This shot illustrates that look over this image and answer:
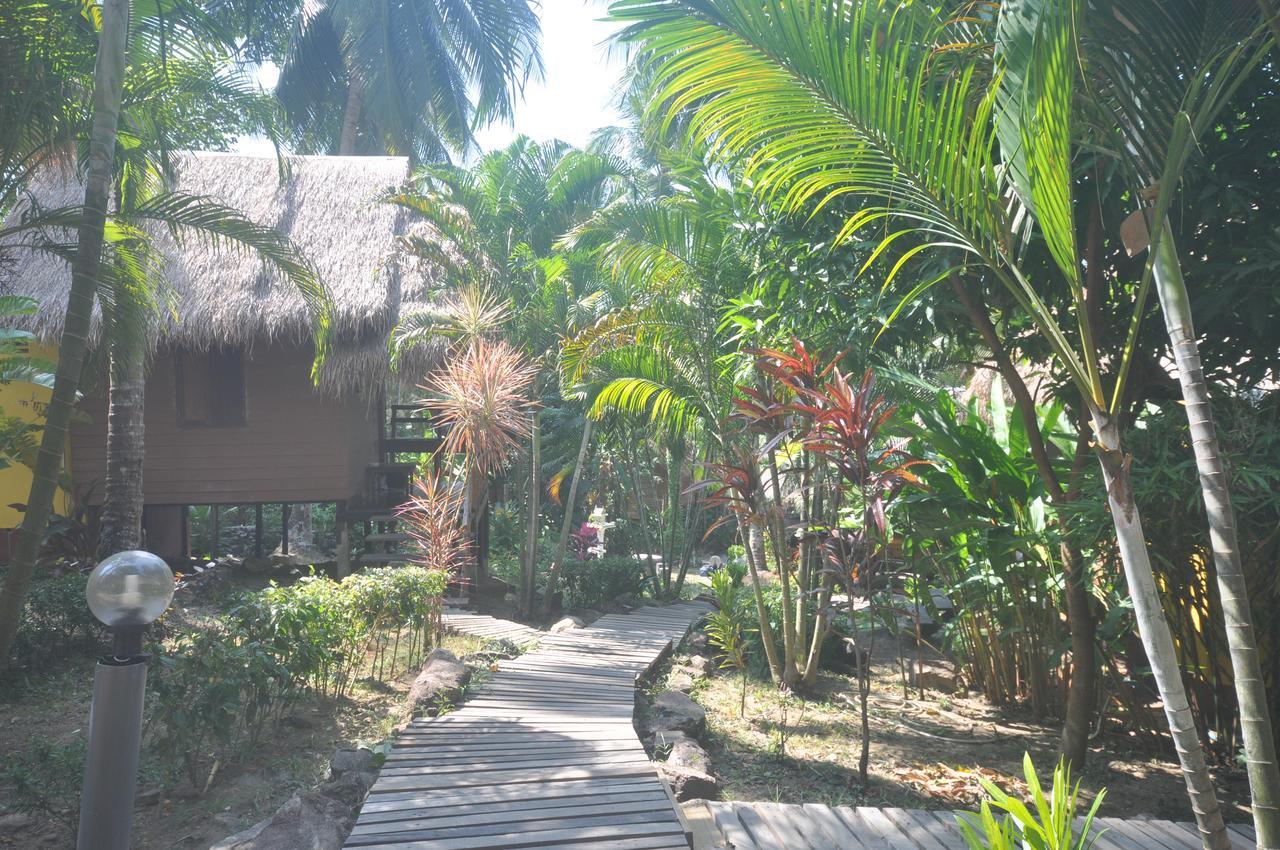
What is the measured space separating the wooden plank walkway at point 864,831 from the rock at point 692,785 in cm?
53

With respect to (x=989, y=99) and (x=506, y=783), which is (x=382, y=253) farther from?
(x=989, y=99)

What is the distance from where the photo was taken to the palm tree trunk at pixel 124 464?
7.92 meters

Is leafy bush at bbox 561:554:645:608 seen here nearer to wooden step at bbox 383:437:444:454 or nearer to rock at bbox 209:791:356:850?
wooden step at bbox 383:437:444:454

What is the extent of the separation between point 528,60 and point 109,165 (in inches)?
640

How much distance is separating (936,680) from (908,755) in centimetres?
199

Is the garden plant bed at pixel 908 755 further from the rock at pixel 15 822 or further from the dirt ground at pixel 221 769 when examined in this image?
the rock at pixel 15 822

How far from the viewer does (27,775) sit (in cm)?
398

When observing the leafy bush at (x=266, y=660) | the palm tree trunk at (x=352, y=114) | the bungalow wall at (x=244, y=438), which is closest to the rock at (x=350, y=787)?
the leafy bush at (x=266, y=660)

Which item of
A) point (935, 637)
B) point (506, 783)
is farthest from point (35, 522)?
point (935, 637)

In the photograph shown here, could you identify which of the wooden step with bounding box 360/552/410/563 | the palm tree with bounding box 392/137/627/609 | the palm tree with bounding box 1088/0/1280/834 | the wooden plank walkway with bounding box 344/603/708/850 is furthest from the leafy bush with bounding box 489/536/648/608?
the palm tree with bounding box 1088/0/1280/834

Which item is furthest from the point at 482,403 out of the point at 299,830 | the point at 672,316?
the point at 299,830

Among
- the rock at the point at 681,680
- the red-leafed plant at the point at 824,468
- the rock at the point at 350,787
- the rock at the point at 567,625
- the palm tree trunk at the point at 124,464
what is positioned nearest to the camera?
the rock at the point at 350,787

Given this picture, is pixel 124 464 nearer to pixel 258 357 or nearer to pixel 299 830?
→ pixel 258 357

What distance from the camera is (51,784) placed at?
163 inches
